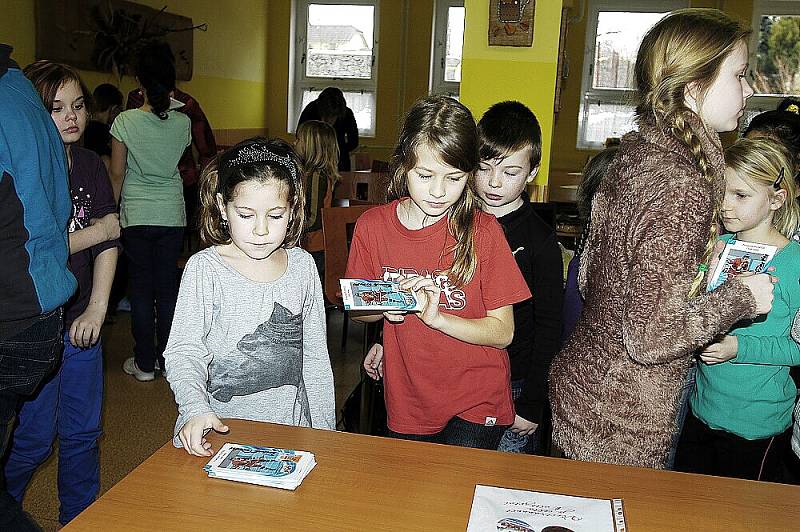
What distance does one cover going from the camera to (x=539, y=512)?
48.6 inches

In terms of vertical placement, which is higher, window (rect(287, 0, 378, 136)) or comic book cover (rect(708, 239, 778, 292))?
window (rect(287, 0, 378, 136))

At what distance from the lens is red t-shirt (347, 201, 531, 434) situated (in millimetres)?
1854

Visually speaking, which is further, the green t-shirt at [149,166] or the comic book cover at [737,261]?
the green t-shirt at [149,166]

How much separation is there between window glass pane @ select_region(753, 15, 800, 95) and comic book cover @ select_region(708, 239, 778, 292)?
8670 mm

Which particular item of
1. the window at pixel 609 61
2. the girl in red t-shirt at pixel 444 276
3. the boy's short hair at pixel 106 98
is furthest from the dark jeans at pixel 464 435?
the window at pixel 609 61

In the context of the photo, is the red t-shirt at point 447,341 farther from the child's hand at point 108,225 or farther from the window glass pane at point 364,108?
the window glass pane at point 364,108

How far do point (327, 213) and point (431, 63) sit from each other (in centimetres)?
673

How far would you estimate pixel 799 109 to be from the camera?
3859 millimetres

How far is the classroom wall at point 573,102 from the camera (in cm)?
940

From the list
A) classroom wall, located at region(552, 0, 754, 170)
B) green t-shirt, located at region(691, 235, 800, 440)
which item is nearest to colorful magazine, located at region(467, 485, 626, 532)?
green t-shirt, located at region(691, 235, 800, 440)

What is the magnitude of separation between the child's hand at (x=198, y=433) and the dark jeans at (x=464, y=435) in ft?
2.03

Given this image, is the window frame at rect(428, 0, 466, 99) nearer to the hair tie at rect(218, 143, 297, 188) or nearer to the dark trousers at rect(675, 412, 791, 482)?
the dark trousers at rect(675, 412, 791, 482)

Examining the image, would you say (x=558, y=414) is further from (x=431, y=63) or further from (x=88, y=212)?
(x=431, y=63)

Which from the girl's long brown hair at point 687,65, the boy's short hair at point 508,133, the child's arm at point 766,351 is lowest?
the child's arm at point 766,351
